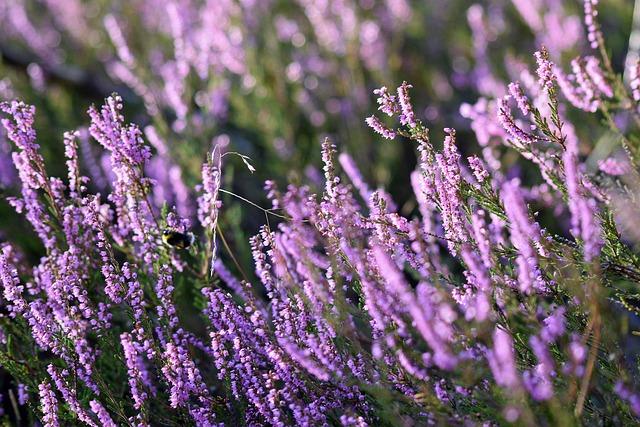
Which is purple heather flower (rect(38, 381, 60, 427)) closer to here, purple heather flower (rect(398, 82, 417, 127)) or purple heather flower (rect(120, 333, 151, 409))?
purple heather flower (rect(120, 333, 151, 409))

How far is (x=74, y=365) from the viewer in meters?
2.36

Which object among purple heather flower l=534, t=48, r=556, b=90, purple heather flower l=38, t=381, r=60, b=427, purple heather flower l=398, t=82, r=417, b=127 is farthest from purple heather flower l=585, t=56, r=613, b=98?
purple heather flower l=38, t=381, r=60, b=427

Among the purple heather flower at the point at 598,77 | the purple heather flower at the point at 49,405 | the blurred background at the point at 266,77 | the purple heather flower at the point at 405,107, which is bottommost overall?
the purple heather flower at the point at 49,405

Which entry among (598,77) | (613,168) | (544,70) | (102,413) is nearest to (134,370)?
(102,413)

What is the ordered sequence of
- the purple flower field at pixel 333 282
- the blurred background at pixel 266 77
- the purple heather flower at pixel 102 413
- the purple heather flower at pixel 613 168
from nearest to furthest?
the purple flower field at pixel 333 282 → the purple heather flower at pixel 102 413 → the purple heather flower at pixel 613 168 → the blurred background at pixel 266 77

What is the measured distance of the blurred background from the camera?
467 centimetres

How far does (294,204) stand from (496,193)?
69cm

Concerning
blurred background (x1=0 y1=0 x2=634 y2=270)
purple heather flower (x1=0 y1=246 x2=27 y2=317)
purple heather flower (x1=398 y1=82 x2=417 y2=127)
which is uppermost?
blurred background (x1=0 y1=0 x2=634 y2=270)

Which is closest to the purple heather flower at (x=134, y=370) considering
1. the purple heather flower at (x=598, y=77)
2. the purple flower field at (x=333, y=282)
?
the purple flower field at (x=333, y=282)

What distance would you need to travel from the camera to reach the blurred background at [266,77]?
4672mm

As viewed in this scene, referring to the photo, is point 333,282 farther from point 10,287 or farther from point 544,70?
point 10,287

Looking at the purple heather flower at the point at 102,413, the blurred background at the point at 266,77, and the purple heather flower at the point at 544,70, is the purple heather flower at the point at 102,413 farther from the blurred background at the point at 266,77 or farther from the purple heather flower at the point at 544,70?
the purple heather flower at the point at 544,70

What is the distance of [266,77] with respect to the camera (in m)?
5.70

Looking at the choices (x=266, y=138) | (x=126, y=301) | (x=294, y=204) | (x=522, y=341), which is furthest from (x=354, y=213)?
(x=266, y=138)
